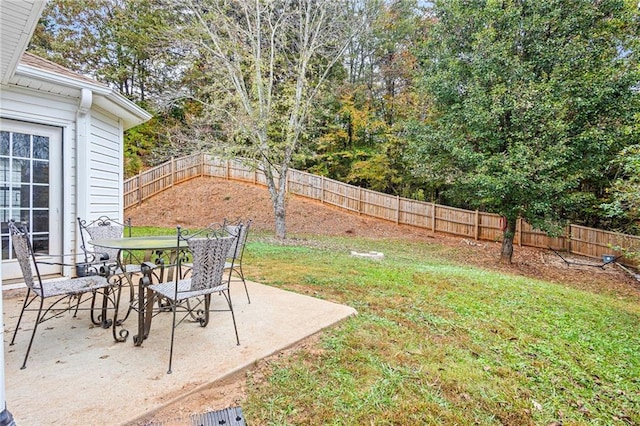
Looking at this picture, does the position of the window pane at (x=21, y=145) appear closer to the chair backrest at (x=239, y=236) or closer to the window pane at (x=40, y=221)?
the window pane at (x=40, y=221)

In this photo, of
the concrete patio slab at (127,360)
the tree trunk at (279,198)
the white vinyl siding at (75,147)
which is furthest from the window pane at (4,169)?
the tree trunk at (279,198)

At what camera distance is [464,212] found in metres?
12.0

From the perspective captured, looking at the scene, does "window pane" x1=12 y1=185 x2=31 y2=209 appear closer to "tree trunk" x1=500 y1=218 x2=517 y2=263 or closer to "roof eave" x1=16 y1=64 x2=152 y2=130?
"roof eave" x1=16 y1=64 x2=152 y2=130

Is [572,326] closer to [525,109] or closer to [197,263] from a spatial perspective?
[197,263]

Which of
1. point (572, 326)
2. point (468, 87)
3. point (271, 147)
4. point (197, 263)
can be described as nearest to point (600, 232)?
point (468, 87)

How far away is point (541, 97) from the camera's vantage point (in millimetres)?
7230

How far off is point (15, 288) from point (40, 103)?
2.27m

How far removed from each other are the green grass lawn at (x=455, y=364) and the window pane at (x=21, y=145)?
3.34 metres

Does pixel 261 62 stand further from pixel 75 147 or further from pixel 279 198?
pixel 75 147

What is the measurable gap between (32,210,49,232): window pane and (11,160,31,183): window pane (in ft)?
1.36

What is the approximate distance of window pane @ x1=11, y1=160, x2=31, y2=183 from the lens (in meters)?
3.95

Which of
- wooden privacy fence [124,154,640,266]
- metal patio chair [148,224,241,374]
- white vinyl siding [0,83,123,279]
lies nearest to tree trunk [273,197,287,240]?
wooden privacy fence [124,154,640,266]

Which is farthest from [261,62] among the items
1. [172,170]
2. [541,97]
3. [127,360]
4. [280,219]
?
[127,360]

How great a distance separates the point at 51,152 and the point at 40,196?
1.91ft
